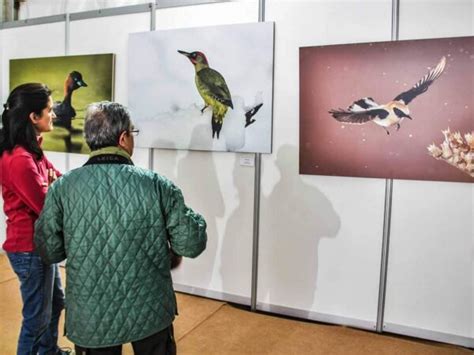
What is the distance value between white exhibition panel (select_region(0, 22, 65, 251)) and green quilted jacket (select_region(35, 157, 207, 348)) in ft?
9.30

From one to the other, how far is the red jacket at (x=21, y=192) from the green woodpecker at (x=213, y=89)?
1466 mm

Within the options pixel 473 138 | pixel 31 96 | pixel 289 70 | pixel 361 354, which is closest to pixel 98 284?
pixel 31 96

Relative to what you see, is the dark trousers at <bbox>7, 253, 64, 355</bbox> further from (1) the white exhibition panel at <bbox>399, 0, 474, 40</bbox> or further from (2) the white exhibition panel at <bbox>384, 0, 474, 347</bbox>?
(1) the white exhibition panel at <bbox>399, 0, 474, 40</bbox>

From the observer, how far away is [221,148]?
330 centimetres

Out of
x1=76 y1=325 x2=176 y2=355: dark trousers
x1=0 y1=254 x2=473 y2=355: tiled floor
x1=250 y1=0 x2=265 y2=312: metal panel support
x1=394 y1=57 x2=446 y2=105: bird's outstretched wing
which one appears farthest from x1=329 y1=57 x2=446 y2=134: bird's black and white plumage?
x1=76 y1=325 x2=176 y2=355: dark trousers

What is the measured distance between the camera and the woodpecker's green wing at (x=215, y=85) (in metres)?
3.24

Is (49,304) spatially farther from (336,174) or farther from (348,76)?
(348,76)

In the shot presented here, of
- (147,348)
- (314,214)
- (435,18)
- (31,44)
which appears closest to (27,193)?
(147,348)

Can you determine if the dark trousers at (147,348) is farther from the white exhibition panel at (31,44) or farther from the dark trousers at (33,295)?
the white exhibition panel at (31,44)

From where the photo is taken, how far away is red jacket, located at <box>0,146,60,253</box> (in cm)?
196

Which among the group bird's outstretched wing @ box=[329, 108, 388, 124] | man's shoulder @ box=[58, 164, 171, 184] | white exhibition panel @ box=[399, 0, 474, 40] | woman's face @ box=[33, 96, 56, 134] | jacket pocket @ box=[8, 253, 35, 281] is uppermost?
white exhibition panel @ box=[399, 0, 474, 40]

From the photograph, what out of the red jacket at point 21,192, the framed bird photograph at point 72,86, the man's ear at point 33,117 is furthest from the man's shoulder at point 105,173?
the framed bird photograph at point 72,86

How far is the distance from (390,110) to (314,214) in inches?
34.5

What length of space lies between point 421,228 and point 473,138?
647mm
